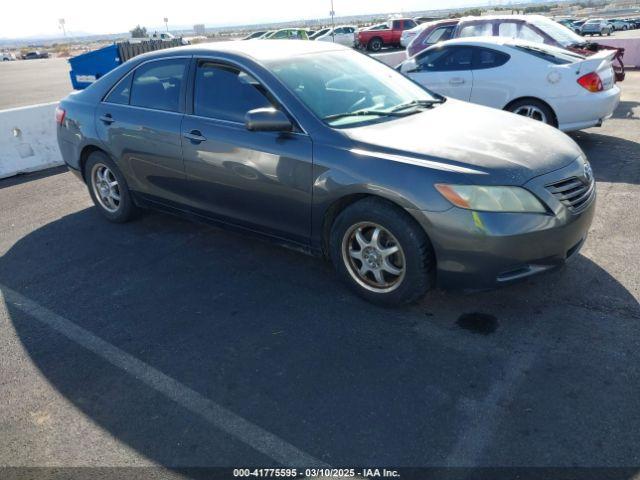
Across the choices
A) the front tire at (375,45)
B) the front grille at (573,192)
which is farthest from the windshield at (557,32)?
the front tire at (375,45)

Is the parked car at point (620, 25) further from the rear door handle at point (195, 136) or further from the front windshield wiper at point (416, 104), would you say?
the rear door handle at point (195, 136)

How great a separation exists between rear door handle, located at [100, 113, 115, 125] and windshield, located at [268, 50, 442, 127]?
186 cm

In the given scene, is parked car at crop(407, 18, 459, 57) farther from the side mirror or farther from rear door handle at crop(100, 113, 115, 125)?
the side mirror

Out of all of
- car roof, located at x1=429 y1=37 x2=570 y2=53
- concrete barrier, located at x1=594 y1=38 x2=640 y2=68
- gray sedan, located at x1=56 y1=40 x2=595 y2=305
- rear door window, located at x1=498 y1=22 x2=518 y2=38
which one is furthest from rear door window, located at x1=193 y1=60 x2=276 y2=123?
concrete barrier, located at x1=594 y1=38 x2=640 y2=68

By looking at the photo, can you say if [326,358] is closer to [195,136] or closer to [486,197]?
[486,197]

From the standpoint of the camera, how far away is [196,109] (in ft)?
14.4

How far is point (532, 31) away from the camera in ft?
33.4

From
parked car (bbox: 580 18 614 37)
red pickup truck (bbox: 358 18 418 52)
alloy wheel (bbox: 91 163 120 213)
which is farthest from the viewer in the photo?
parked car (bbox: 580 18 614 37)

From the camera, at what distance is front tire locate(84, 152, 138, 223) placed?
5273 millimetres

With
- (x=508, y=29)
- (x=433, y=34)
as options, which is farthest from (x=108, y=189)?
(x=433, y=34)

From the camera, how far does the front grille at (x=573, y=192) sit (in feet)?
10.9

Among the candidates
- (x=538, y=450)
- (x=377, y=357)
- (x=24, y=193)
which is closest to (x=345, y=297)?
(x=377, y=357)

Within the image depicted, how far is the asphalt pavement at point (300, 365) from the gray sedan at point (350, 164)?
0.38 m

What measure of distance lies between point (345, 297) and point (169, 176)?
1933mm
